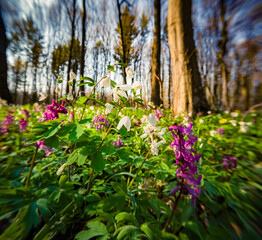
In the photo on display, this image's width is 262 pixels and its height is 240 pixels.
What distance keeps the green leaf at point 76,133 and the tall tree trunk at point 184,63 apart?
139 inches

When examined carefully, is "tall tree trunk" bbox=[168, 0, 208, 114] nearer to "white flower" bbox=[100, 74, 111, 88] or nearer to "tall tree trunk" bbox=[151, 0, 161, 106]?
→ "tall tree trunk" bbox=[151, 0, 161, 106]

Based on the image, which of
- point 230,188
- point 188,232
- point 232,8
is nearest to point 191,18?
point 232,8

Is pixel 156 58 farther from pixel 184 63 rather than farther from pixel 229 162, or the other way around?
pixel 229 162

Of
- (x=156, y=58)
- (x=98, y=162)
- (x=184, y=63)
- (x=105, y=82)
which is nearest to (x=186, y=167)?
(x=98, y=162)

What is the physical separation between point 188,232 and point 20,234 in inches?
27.6

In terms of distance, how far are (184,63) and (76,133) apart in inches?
159

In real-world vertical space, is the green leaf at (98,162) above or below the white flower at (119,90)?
below

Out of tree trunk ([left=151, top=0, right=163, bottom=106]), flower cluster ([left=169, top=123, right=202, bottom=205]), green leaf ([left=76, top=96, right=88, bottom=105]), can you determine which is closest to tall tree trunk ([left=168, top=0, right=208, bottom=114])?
tree trunk ([left=151, top=0, right=163, bottom=106])

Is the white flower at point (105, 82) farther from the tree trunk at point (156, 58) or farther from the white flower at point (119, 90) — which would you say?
the tree trunk at point (156, 58)

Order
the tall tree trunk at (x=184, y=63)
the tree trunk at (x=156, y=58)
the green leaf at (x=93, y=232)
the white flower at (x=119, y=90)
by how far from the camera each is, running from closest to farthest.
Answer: the green leaf at (x=93, y=232) < the white flower at (x=119, y=90) < the tall tree trunk at (x=184, y=63) < the tree trunk at (x=156, y=58)

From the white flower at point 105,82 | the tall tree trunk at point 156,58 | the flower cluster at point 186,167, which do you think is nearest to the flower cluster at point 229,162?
the flower cluster at point 186,167

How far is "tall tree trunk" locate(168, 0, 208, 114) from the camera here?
3727mm

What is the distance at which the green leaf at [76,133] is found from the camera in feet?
2.15

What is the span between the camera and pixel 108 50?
9.95 meters
